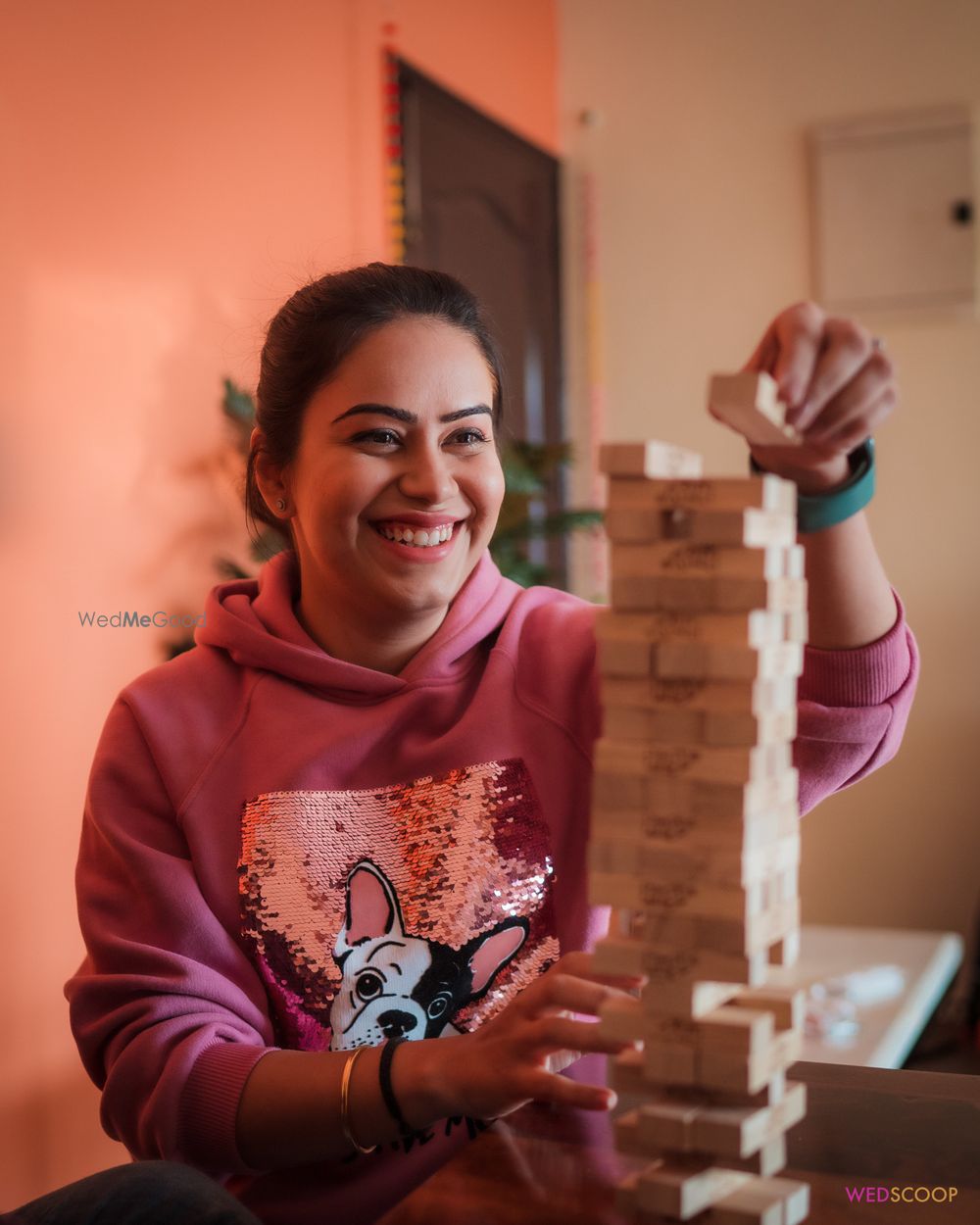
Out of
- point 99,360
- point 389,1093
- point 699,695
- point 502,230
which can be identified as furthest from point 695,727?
point 502,230

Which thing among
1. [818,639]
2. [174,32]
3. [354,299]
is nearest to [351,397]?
[354,299]

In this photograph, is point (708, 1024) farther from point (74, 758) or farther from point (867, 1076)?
point (74, 758)

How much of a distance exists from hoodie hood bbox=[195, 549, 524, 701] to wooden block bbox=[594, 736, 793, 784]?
1.84ft

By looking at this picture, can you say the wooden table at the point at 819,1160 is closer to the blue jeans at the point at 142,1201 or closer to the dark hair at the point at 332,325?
the blue jeans at the point at 142,1201

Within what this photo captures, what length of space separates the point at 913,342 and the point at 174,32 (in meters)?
2.50

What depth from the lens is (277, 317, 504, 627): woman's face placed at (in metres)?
1.33

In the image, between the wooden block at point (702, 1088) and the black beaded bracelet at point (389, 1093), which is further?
the black beaded bracelet at point (389, 1093)

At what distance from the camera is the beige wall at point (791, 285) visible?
420 cm

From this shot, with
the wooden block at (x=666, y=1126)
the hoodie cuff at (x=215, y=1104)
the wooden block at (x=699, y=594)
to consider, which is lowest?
the hoodie cuff at (x=215, y=1104)

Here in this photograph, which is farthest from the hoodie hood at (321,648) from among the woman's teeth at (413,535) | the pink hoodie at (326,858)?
the woman's teeth at (413,535)

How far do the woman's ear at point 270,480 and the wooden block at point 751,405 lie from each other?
75 cm

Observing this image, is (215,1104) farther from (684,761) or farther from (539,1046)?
(684,761)

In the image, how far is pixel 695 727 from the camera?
0.82 m

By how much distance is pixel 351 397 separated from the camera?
4.43 ft
